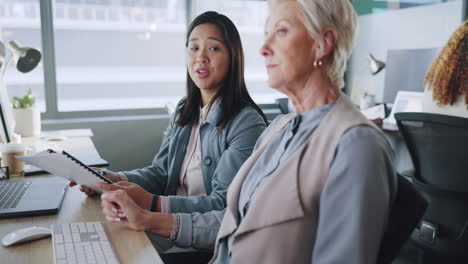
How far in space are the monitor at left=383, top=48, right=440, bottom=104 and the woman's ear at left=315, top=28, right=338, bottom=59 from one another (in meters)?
2.99

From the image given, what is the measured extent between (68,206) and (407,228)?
3.35 ft

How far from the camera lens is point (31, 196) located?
1366 millimetres

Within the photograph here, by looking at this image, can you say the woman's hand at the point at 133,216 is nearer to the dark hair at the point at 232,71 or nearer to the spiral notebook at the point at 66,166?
the spiral notebook at the point at 66,166

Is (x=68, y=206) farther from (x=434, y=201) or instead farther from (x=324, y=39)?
(x=434, y=201)

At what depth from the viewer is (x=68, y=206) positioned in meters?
1.33

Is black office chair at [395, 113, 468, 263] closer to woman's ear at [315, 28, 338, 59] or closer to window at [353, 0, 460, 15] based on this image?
woman's ear at [315, 28, 338, 59]

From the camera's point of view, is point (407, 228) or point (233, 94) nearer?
point (407, 228)

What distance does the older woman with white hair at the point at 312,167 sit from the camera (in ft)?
2.51

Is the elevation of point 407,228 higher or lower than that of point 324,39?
lower

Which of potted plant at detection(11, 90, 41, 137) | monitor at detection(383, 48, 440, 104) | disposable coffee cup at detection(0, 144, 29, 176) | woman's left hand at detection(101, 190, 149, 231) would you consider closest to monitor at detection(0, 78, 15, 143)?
disposable coffee cup at detection(0, 144, 29, 176)

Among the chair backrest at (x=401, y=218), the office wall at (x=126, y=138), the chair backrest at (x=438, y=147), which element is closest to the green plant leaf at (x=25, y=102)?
the office wall at (x=126, y=138)

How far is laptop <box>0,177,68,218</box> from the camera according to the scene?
1230 millimetres

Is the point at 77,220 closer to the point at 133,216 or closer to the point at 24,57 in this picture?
the point at 133,216

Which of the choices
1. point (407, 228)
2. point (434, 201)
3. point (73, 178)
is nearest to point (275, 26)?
point (407, 228)
